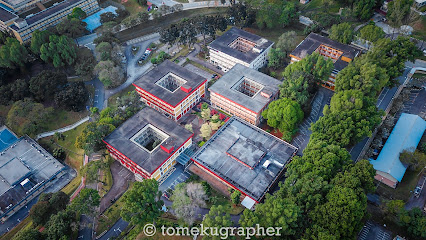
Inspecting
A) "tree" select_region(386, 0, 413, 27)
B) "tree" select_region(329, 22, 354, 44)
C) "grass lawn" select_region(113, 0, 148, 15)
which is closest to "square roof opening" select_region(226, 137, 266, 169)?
"tree" select_region(329, 22, 354, 44)

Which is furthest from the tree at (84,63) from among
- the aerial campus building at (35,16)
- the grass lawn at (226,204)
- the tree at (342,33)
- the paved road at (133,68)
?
the tree at (342,33)

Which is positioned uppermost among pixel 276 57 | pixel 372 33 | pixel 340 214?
pixel 372 33

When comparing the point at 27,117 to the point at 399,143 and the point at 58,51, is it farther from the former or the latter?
the point at 399,143

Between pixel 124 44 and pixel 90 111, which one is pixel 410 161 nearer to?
pixel 90 111

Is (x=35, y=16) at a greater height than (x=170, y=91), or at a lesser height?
lesser

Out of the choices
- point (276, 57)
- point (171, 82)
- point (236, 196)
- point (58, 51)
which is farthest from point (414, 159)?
point (58, 51)

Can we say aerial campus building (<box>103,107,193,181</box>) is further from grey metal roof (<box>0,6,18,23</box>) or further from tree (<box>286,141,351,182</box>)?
grey metal roof (<box>0,6,18,23</box>)
